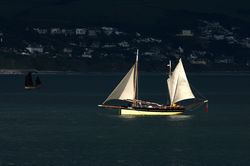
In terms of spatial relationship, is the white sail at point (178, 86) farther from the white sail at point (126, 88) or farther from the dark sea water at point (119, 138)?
the white sail at point (126, 88)

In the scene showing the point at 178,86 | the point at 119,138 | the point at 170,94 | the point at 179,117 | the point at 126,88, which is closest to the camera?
the point at 119,138

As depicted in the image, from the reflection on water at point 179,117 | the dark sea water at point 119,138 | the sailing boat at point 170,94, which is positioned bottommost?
the dark sea water at point 119,138

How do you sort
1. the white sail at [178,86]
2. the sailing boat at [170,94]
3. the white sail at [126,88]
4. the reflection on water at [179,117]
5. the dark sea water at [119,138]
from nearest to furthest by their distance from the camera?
the dark sea water at [119,138], the reflection on water at [179,117], the white sail at [126,88], the sailing boat at [170,94], the white sail at [178,86]

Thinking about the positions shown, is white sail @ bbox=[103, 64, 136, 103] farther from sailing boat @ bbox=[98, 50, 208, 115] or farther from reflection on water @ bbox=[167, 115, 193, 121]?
reflection on water @ bbox=[167, 115, 193, 121]

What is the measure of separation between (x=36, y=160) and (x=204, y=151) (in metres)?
18.7

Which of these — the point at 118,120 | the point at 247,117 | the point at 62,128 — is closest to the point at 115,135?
the point at 62,128

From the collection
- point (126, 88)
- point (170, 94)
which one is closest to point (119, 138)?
point (126, 88)

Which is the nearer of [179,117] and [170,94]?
[179,117]

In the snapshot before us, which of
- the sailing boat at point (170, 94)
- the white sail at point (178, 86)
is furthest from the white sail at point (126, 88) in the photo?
the white sail at point (178, 86)

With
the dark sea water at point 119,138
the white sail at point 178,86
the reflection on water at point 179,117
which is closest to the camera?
the dark sea water at point 119,138

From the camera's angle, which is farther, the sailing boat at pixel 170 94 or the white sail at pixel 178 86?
the white sail at pixel 178 86

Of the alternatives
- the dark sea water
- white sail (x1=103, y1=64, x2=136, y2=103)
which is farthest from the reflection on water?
white sail (x1=103, y1=64, x2=136, y2=103)

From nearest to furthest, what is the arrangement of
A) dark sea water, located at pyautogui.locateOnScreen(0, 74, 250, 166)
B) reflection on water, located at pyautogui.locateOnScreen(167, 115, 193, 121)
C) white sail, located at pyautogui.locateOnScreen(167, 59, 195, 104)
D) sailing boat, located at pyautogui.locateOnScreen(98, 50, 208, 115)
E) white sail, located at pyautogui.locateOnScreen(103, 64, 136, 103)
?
dark sea water, located at pyautogui.locateOnScreen(0, 74, 250, 166), reflection on water, located at pyautogui.locateOnScreen(167, 115, 193, 121), white sail, located at pyautogui.locateOnScreen(103, 64, 136, 103), sailing boat, located at pyautogui.locateOnScreen(98, 50, 208, 115), white sail, located at pyautogui.locateOnScreen(167, 59, 195, 104)

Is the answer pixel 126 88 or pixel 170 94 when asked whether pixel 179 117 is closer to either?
pixel 170 94
